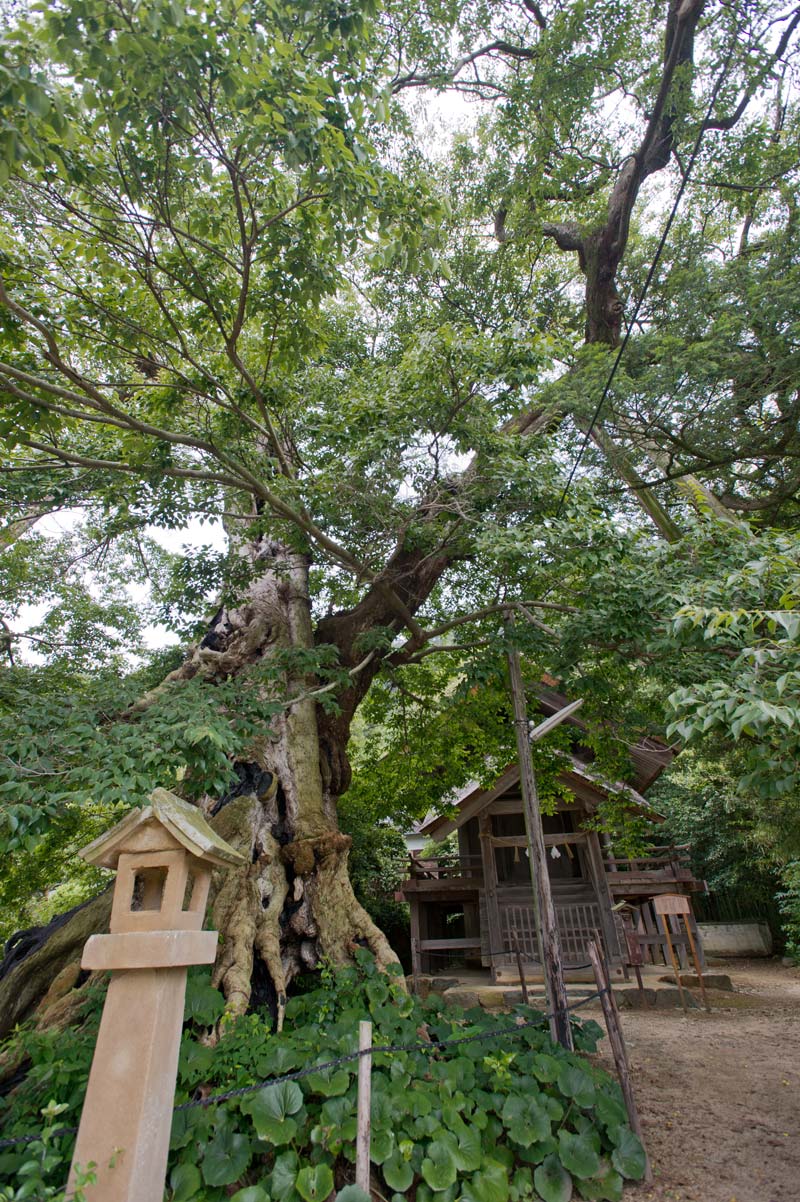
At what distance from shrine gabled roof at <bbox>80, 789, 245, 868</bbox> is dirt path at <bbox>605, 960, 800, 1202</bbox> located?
11.4ft

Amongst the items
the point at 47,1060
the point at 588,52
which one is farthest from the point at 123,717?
the point at 588,52

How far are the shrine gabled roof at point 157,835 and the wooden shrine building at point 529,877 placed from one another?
7558 millimetres

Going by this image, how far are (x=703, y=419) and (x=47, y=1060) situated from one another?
7.51 meters

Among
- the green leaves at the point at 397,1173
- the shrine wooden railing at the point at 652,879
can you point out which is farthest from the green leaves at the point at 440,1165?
the shrine wooden railing at the point at 652,879

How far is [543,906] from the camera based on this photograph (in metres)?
5.09

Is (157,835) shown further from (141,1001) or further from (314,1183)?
(314,1183)

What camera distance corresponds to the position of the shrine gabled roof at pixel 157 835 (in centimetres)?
286

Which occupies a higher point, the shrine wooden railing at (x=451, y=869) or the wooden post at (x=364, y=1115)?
the shrine wooden railing at (x=451, y=869)

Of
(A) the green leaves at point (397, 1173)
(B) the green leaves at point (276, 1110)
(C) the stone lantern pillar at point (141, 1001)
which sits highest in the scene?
(C) the stone lantern pillar at point (141, 1001)

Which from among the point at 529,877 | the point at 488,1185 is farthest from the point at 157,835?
the point at 529,877

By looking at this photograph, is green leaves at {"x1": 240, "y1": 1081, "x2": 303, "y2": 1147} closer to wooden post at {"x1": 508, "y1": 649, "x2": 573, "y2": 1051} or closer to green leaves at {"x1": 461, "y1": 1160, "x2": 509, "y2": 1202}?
green leaves at {"x1": 461, "y1": 1160, "x2": 509, "y2": 1202}

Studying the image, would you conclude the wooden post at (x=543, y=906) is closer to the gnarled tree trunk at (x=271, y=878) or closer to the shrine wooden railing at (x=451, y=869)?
the gnarled tree trunk at (x=271, y=878)

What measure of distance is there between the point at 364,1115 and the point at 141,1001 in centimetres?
135

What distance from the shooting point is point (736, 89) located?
6.34m
